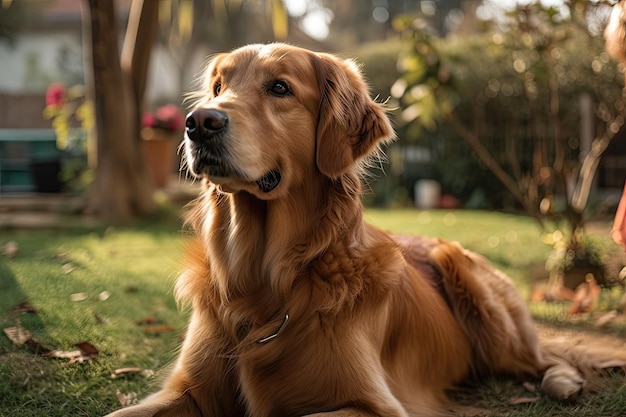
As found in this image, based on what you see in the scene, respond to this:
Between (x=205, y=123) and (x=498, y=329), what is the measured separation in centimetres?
200

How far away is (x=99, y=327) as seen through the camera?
3.94 m

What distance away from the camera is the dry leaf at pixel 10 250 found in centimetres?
620

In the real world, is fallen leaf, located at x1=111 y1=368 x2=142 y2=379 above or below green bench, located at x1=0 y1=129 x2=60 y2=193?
above

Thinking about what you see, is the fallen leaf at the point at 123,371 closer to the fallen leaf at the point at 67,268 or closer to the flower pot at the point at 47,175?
the fallen leaf at the point at 67,268

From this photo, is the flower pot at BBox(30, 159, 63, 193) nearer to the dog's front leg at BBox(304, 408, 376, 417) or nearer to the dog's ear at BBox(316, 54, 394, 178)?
Answer: the dog's ear at BBox(316, 54, 394, 178)

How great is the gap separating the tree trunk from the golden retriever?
19.2 feet

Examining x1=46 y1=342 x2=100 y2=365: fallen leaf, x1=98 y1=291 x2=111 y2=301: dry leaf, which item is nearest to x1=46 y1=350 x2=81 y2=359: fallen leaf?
x1=46 y1=342 x2=100 y2=365: fallen leaf

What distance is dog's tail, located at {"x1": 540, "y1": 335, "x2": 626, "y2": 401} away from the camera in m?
3.37

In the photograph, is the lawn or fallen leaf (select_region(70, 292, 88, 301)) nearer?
the lawn

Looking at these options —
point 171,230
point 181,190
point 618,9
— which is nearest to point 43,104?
point 181,190

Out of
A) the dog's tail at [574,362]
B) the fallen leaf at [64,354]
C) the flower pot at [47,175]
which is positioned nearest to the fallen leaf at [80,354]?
the fallen leaf at [64,354]

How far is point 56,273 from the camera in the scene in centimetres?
517

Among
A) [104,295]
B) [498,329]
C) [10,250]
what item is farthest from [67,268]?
[498,329]

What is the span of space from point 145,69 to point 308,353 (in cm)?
747
